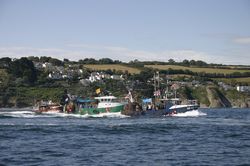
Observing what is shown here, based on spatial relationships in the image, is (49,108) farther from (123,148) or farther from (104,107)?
(123,148)

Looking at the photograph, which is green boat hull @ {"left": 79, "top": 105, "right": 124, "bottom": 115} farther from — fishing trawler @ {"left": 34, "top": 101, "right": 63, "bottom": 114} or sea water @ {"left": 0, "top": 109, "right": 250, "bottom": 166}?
sea water @ {"left": 0, "top": 109, "right": 250, "bottom": 166}

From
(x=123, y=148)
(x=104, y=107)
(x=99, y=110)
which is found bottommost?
(x=123, y=148)

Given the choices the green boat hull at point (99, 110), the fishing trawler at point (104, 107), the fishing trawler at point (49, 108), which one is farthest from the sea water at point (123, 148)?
the fishing trawler at point (49, 108)

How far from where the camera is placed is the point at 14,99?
6811 inches

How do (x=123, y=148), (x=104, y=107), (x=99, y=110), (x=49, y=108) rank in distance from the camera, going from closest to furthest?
(x=123, y=148) < (x=104, y=107) < (x=99, y=110) < (x=49, y=108)

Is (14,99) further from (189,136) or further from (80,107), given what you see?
(189,136)

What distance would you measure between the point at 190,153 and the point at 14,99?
136 m

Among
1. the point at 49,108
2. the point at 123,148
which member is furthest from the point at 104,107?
the point at 123,148

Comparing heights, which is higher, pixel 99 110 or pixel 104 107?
pixel 104 107

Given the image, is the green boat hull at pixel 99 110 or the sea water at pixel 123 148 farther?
the green boat hull at pixel 99 110

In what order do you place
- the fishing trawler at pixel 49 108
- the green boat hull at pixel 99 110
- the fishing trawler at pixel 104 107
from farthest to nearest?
the fishing trawler at pixel 49 108 → the fishing trawler at pixel 104 107 → the green boat hull at pixel 99 110

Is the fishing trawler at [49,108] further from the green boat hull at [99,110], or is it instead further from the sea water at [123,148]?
the sea water at [123,148]

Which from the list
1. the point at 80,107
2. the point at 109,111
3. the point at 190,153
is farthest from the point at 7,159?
the point at 80,107

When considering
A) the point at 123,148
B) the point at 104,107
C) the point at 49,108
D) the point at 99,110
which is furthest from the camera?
the point at 49,108
